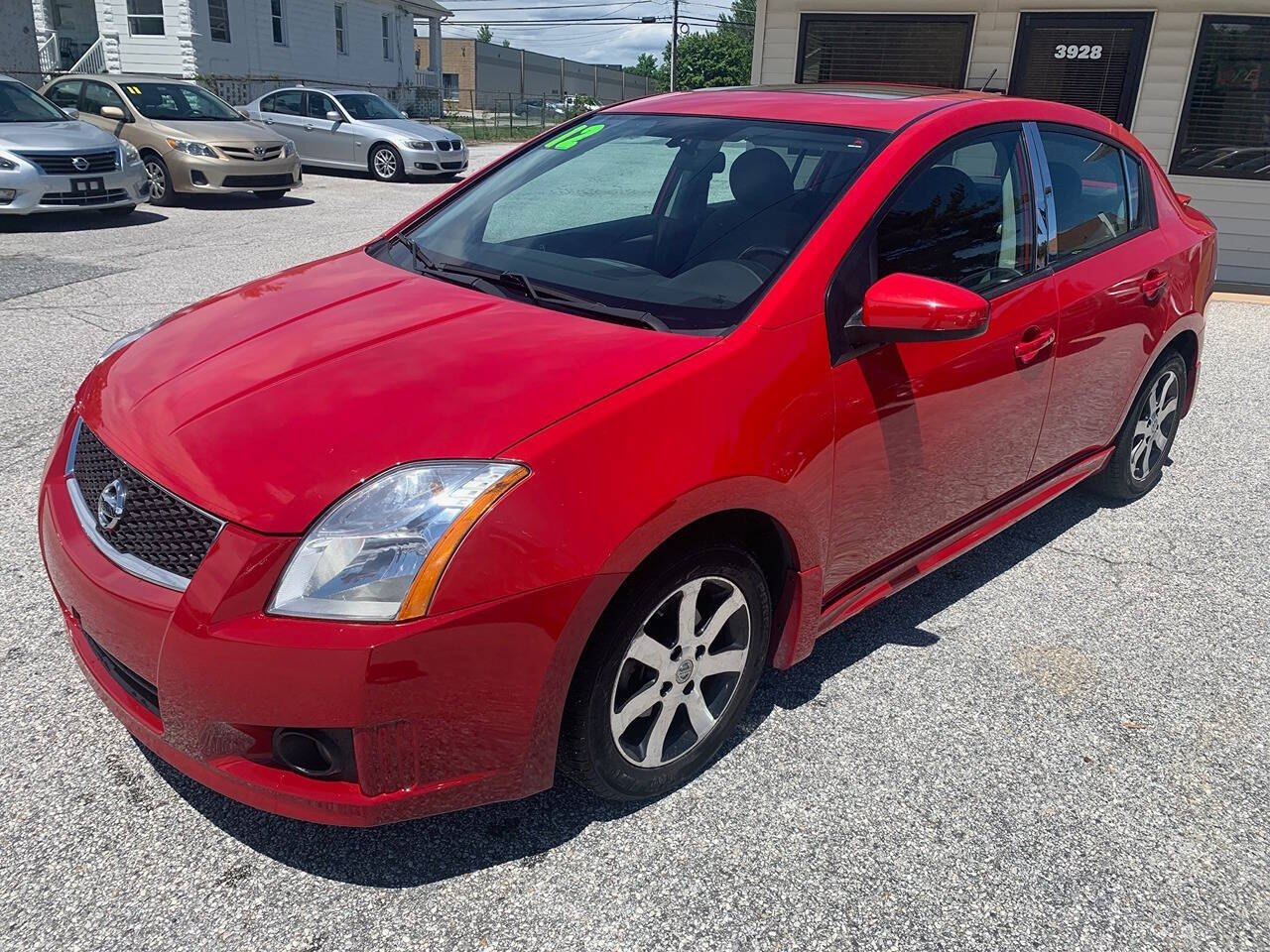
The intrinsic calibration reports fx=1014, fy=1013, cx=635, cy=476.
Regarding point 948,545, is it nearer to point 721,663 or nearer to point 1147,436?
point 721,663

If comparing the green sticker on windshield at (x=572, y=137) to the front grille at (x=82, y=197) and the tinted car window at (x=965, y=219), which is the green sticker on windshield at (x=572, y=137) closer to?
the tinted car window at (x=965, y=219)

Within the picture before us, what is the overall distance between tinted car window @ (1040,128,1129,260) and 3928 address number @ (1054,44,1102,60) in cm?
671

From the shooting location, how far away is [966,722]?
2967 mm

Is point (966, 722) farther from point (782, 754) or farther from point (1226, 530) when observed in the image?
point (1226, 530)

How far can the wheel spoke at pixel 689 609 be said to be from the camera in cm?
240

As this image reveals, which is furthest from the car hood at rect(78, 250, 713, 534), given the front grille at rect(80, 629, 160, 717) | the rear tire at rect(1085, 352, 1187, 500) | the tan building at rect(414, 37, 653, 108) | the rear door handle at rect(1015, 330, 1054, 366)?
the tan building at rect(414, 37, 653, 108)

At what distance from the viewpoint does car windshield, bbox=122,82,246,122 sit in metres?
13.2

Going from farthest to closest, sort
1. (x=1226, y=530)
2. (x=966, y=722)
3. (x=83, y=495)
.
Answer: (x=1226, y=530) < (x=966, y=722) < (x=83, y=495)

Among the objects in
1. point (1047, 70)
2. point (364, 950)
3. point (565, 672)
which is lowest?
point (364, 950)

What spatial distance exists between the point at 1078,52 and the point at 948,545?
331 inches

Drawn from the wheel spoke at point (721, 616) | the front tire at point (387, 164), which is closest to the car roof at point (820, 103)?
the wheel spoke at point (721, 616)

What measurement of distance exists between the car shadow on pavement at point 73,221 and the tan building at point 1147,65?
789 cm

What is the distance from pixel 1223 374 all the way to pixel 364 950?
6.97 meters

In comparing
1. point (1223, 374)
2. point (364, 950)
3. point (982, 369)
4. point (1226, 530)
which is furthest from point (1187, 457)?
point (364, 950)
